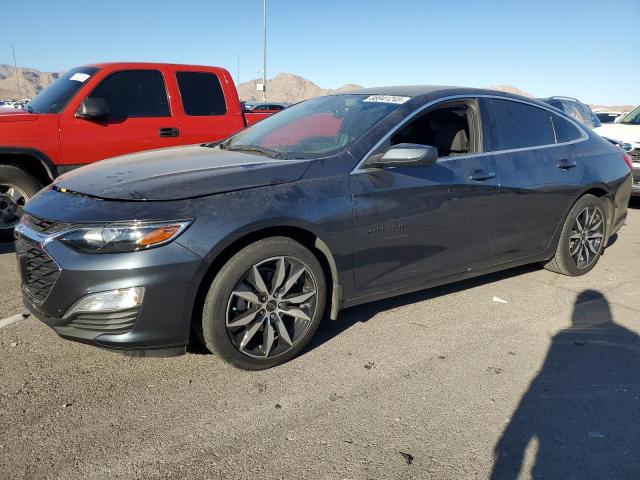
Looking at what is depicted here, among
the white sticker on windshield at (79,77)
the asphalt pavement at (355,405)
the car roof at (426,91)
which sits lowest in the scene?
the asphalt pavement at (355,405)

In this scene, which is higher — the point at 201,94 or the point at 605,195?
the point at 201,94

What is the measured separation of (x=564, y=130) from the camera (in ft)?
15.5

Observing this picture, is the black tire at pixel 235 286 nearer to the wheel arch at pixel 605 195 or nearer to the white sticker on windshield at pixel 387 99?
the white sticker on windshield at pixel 387 99

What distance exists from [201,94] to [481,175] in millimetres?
3898

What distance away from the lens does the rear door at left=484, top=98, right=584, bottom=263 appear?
163 inches

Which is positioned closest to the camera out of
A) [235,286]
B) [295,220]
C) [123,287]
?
[123,287]

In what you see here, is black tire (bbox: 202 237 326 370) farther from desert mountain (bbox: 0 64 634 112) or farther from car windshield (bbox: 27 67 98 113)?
desert mountain (bbox: 0 64 634 112)

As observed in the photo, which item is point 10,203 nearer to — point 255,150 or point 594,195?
point 255,150

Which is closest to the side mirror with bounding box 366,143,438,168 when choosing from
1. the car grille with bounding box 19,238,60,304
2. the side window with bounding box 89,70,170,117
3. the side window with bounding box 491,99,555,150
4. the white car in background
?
the side window with bounding box 491,99,555,150

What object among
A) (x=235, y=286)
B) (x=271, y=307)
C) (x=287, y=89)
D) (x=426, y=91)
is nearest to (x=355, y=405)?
(x=271, y=307)

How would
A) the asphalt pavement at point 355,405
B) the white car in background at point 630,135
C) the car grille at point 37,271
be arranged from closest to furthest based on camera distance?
the asphalt pavement at point 355,405 → the car grille at point 37,271 → the white car in background at point 630,135

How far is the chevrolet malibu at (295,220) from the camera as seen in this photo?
106 inches

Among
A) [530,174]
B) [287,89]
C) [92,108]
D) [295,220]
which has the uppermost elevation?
[287,89]

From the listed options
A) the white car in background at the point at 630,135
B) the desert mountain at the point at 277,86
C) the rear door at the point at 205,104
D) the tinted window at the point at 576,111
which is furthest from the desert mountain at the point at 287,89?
the rear door at the point at 205,104
